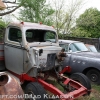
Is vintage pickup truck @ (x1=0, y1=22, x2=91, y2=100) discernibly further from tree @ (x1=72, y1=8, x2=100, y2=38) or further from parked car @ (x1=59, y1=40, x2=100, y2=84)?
tree @ (x1=72, y1=8, x2=100, y2=38)

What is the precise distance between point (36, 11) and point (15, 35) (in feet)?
23.2

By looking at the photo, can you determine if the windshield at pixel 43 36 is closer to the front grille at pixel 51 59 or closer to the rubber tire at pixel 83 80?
the front grille at pixel 51 59

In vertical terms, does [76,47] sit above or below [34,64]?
above

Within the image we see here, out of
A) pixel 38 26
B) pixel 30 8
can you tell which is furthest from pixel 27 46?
pixel 30 8

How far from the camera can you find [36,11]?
12086 mm

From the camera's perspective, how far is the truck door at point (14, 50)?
5.08 metres

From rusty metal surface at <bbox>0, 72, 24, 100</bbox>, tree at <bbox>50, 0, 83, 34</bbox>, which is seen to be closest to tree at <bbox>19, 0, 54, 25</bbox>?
tree at <bbox>50, 0, 83, 34</bbox>

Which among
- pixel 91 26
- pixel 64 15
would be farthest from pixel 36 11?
pixel 91 26

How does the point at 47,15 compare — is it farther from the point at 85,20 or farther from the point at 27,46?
the point at 27,46

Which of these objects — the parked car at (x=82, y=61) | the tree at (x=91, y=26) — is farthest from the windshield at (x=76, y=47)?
the tree at (x=91, y=26)

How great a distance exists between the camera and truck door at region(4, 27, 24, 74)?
508 cm

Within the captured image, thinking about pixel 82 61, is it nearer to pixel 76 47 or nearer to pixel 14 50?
pixel 76 47

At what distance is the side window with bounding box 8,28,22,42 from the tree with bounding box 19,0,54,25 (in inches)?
234

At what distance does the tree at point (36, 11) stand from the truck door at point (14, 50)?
6014mm
